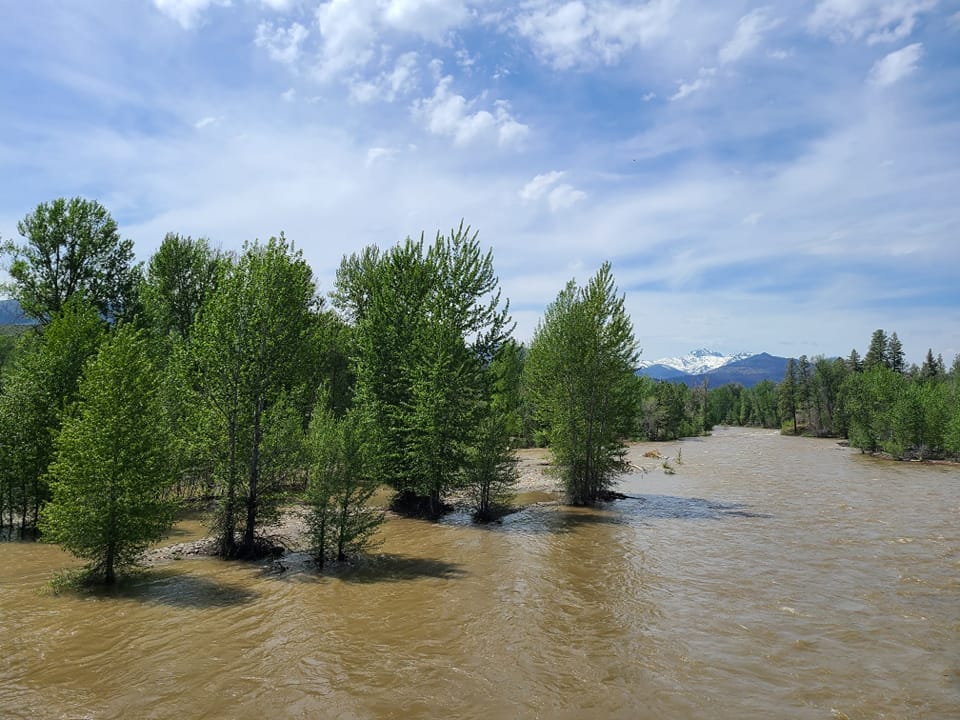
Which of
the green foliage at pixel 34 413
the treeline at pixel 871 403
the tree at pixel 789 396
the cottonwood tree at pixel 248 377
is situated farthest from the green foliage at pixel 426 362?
the tree at pixel 789 396

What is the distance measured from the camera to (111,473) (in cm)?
1569

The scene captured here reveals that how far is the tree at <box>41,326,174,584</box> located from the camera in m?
15.2

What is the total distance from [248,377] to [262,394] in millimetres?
769

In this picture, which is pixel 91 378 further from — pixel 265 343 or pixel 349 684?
pixel 349 684

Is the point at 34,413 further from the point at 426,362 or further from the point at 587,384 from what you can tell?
the point at 587,384

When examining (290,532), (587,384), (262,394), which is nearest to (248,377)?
(262,394)

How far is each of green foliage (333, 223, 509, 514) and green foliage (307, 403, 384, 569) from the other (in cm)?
661

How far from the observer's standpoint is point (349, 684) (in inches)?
424

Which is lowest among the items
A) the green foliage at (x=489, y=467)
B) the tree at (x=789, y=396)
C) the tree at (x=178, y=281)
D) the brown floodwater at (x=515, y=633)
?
the brown floodwater at (x=515, y=633)

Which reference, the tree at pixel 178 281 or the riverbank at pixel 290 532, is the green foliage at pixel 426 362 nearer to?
the riverbank at pixel 290 532

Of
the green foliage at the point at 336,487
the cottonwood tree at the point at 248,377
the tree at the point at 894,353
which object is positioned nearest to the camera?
the green foliage at the point at 336,487

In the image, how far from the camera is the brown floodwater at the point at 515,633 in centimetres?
1023

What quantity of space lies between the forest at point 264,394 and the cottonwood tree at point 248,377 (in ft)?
0.22

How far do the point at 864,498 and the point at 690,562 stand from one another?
74.1ft
